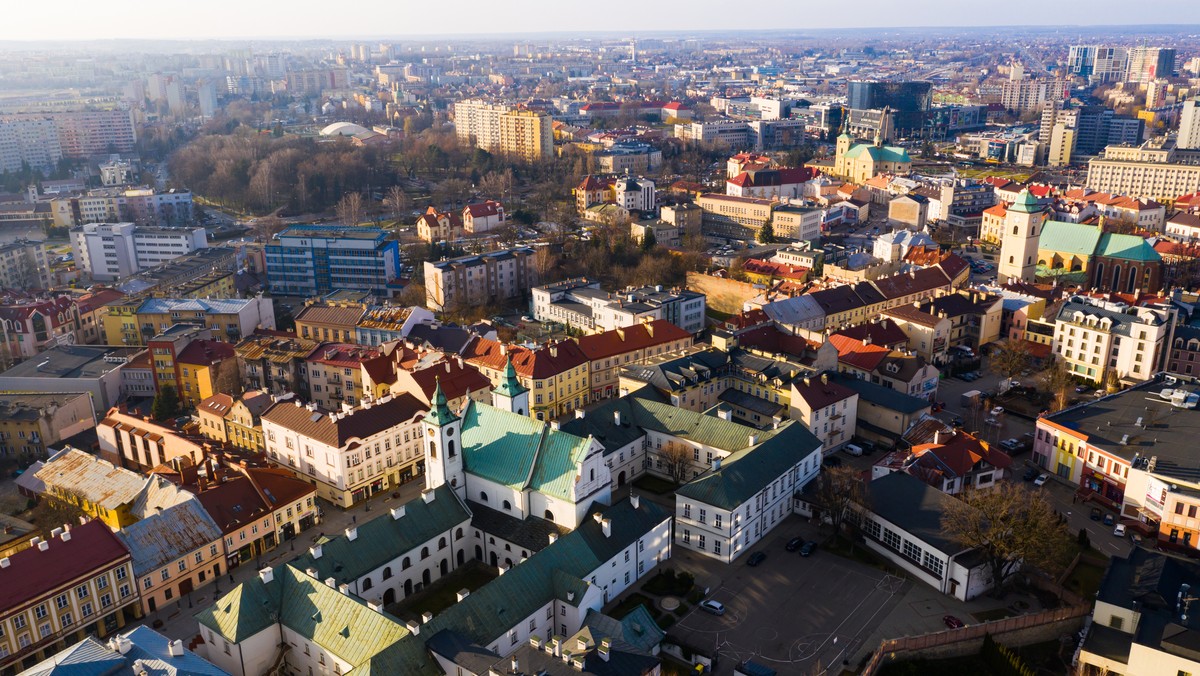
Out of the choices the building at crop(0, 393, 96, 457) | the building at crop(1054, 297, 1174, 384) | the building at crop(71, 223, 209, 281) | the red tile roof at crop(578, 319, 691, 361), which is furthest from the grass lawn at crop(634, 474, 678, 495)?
the building at crop(71, 223, 209, 281)

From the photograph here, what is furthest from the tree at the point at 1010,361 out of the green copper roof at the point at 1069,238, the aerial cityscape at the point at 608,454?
the green copper roof at the point at 1069,238

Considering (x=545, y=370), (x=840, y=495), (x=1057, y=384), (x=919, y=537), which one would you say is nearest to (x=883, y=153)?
(x=1057, y=384)

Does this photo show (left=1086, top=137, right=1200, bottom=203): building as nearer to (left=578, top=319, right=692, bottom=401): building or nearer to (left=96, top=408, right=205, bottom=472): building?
(left=578, top=319, right=692, bottom=401): building

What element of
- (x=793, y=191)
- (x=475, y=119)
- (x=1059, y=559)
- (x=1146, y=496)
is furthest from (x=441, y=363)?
(x=475, y=119)

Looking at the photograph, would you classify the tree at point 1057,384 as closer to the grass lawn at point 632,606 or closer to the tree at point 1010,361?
the tree at point 1010,361

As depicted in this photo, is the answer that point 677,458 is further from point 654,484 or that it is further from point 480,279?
point 480,279
